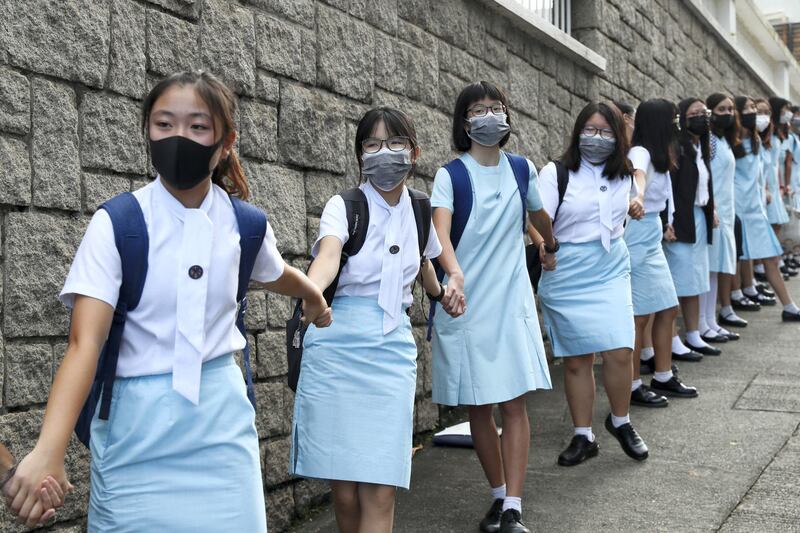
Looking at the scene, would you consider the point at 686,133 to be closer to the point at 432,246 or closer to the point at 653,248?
the point at 653,248

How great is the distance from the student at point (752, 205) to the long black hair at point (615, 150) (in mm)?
4923

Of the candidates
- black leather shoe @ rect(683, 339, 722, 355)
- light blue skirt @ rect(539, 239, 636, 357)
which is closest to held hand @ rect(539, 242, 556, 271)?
light blue skirt @ rect(539, 239, 636, 357)

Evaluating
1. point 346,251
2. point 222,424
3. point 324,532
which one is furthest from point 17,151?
point 324,532

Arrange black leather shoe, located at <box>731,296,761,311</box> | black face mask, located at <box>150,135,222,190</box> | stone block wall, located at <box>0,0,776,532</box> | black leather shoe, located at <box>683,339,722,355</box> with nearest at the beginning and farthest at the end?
black face mask, located at <box>150,135,222,190</box> < stone block wall, located at <box>0,0,776,532</box> < black leather shoe, located at <box>683,339,722,355</box> < black leather shoe, located at <box>731,296,761,311</box>

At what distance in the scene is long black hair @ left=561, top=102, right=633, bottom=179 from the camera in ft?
18.3

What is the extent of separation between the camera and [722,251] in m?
9.15

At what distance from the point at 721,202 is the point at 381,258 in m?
5.89

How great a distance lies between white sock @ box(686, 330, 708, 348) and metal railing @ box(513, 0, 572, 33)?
2.82 m

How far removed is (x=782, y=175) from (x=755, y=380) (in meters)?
5.70

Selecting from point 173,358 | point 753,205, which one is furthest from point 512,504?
point 753,205

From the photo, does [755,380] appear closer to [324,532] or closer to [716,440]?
[716,440]

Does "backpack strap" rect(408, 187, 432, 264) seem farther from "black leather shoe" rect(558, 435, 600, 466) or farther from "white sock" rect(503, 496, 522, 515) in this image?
"black leather shoe" rect(558, 435, 600, 466)

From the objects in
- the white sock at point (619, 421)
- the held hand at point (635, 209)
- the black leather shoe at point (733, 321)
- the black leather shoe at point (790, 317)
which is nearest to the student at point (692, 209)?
the black leather shoe at point (733, 321)

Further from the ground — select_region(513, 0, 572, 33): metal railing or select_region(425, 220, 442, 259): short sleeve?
select_region(513, 0, 572, 33): metal railing
